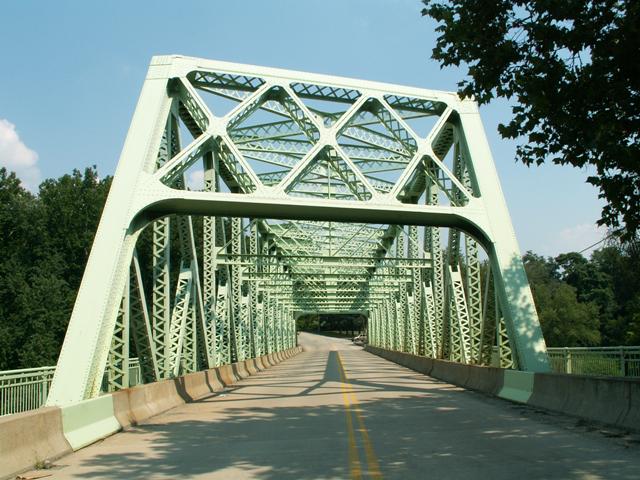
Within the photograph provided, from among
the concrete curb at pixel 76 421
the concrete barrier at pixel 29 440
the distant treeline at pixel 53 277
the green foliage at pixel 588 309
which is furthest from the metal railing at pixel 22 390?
the green foliage at pixel 588 309

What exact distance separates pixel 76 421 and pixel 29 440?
1843 millimetres

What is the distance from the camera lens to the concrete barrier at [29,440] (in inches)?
316

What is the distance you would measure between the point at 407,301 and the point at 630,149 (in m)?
31.6

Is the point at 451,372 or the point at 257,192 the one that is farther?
the point at 451,372

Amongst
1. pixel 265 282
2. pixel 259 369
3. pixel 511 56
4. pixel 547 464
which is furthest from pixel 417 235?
pixel 547 464

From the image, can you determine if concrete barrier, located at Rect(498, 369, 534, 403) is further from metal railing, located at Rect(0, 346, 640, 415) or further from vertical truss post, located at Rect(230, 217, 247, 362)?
vertical truss post, located at Rect(230, 217, 247, 362)

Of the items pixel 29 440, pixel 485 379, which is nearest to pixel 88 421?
pixel 29 440

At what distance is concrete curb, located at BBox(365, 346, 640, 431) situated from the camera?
1099 centimetres

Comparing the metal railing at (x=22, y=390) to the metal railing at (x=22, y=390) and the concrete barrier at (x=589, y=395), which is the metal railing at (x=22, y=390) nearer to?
the metal railing at (x=22, y=390)

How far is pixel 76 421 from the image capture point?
417 inches

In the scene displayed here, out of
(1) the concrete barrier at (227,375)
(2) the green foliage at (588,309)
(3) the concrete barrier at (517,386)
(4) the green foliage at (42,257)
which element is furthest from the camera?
(2) the green foliage at (588,309)

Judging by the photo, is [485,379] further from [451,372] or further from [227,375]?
[227,375]

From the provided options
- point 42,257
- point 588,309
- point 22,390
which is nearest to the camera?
point 22,390

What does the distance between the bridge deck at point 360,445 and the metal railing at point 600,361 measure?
4.31m
